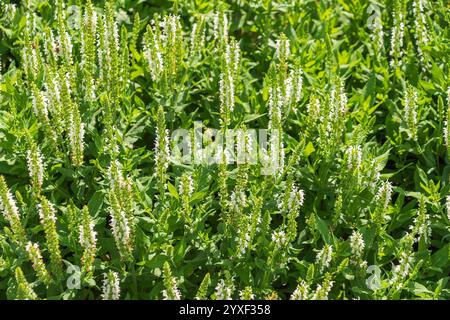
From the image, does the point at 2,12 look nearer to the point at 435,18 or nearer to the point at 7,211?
the point at 7,211

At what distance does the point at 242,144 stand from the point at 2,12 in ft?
10.1

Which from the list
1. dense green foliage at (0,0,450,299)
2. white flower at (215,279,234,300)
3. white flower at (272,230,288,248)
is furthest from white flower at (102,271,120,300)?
white flower at (272,230,288,248)

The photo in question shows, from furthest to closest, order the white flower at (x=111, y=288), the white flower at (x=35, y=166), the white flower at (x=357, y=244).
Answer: the white flower at (x=357, y=244), the white flower at (x=35, y=166), the white flower at (x=111, y=288)

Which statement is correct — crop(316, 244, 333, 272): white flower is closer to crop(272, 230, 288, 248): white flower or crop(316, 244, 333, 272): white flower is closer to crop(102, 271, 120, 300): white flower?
crop(272, 230, 288, 248): white flower

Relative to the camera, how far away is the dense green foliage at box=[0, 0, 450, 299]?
481 centimetres

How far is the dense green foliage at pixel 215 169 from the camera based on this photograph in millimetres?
4812

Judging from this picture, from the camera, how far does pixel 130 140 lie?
5711 millimetres

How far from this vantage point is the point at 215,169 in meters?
5.44

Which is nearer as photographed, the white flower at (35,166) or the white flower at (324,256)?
the white flower at (35,166)

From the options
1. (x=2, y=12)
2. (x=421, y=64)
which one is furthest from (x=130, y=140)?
(x=421, y=64)

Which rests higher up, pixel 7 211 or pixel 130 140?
pixel 130 140

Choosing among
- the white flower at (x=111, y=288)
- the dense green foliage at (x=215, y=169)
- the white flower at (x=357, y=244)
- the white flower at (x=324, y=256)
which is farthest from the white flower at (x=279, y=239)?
the white flower at (x=111, y=288)

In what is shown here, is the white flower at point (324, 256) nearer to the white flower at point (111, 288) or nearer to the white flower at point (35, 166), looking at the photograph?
the white flower at point (111, 288)

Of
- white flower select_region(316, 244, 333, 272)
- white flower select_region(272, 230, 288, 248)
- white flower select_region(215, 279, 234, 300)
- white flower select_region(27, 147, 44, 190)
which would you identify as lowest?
white flower select_region(215, 279, 234, 300)
